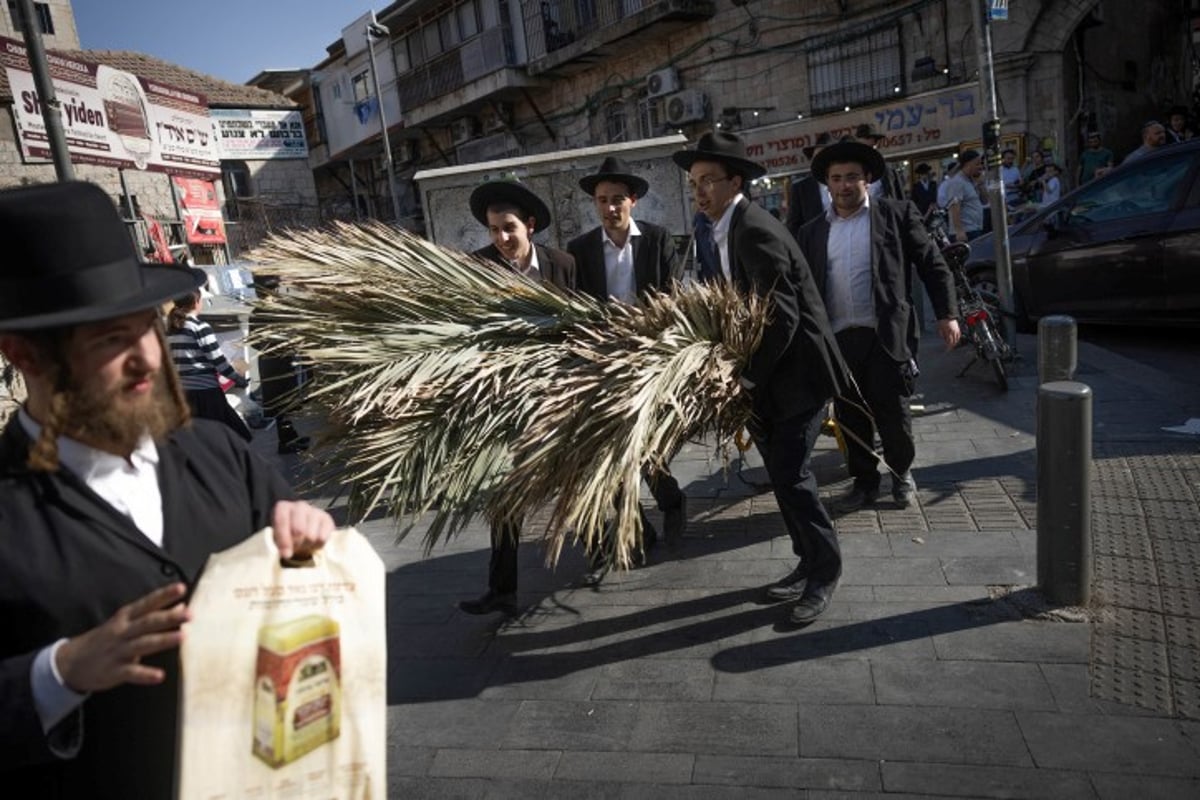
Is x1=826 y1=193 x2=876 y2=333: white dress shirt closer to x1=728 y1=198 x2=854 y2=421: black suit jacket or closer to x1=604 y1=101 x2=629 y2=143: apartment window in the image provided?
x1=728 y1=198 x2=854 y2=421: black suit jacket

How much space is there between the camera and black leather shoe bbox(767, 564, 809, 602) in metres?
3.51

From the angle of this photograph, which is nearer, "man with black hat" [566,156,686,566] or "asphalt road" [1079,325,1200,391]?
"man with black hat" [566,156,686,566]

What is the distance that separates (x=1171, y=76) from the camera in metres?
19.0

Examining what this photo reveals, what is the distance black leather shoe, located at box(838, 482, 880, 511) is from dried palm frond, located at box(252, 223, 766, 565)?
1536 mm

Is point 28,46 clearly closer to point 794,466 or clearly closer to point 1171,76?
point 794,466

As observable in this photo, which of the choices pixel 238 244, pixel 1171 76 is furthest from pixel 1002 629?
pixel 238 244

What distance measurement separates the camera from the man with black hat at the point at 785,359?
10.6 ft

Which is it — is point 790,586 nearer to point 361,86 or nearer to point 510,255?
point 510,255

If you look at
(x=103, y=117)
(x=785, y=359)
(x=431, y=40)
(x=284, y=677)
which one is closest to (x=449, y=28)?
(x=431, y=40)

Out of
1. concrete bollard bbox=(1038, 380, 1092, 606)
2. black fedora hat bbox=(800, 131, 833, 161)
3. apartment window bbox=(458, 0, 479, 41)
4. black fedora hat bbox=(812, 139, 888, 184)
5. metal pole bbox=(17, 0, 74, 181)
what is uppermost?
apartment window bbox=(458, 0, 479, 41)

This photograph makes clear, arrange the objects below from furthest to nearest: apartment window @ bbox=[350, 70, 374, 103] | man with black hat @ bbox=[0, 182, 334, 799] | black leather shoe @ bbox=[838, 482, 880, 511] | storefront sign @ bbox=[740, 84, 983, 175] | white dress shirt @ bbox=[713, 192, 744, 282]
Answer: apartment window @ bbox=[350, 70, 374, 103], storefront sign @ bbox=[740, 84, 983, 175], black leather shoe @ bbox=[838, 482, 880, 511], white dress shirt @ bbox=[713, 192, 744, 282], man with black hat @ bbox=[0, 182, 334, 799]

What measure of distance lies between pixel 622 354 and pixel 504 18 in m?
23.8

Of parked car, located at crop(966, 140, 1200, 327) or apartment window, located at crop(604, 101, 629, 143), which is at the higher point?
apartment window, located at crop(604, 101, 629, 143)

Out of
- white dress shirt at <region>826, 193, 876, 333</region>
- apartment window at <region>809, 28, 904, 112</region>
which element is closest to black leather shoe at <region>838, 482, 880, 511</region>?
white dress shirt at <region>826, 193, 876, 333</region>
